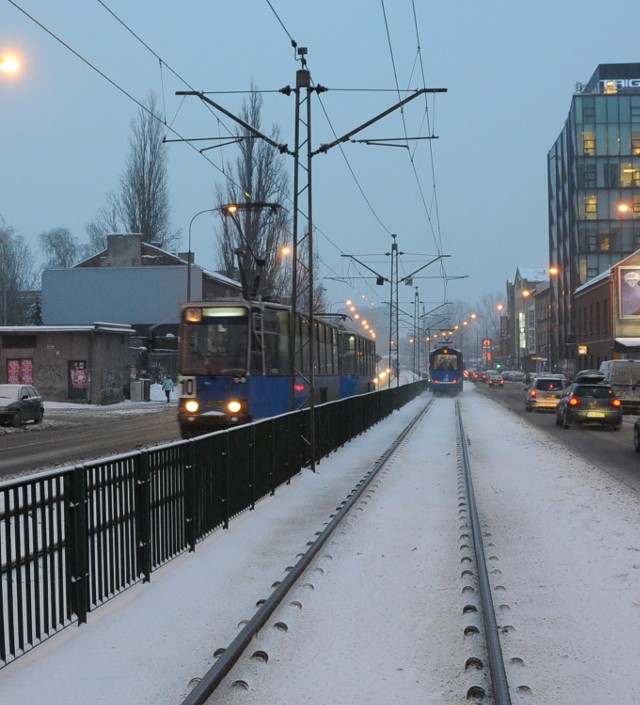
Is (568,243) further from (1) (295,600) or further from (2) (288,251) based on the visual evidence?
(1) (295,600)

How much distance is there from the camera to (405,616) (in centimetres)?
694

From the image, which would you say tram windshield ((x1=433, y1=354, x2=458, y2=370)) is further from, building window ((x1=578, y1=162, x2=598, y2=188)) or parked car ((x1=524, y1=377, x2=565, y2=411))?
building window ((x1=578, y1=162, x2=598, y2=188))

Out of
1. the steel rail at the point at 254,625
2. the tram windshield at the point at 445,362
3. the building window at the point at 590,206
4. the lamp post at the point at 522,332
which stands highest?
the building window at the point at 590,206

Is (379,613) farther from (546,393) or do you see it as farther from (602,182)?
→ (602,182)

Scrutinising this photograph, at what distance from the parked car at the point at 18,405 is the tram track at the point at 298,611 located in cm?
2253

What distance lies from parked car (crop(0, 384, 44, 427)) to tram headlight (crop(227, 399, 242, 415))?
12.8m

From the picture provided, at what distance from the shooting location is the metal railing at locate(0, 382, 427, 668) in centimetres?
582

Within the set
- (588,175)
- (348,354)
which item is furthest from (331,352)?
(588,175)

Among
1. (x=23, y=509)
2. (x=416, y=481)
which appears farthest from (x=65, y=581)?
(x=416, y=481)

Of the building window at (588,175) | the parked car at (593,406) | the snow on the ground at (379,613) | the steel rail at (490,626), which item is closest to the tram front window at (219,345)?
the snow on the ground at (379,613)

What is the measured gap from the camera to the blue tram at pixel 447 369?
65.3m

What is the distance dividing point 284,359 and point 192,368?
2321mm

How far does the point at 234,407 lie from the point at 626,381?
26129mm

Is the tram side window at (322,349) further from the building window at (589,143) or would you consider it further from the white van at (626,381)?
the building window at (589,143)
